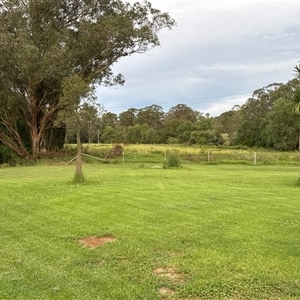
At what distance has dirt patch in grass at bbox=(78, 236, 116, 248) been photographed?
550 cm

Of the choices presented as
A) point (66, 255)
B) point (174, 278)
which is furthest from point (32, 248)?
point (174, 278)

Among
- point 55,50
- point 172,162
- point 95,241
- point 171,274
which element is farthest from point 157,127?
point 171,274

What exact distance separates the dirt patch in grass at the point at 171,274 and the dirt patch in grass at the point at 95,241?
1.41 metres

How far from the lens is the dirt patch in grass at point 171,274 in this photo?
407cm

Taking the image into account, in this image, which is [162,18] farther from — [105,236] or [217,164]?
[105,236]

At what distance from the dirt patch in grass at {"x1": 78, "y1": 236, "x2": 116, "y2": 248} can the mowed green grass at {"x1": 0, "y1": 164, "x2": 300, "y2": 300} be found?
12cm

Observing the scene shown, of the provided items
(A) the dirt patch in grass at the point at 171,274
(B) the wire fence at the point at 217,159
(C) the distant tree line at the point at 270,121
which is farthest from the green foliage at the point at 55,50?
(C) the distant tree line at the point at 270,121

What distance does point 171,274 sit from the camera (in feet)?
13.9

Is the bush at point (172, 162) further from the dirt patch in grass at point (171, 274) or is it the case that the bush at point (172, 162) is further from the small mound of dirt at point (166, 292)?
the small mound of dirt at point (166, 292)

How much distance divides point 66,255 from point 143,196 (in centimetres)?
457

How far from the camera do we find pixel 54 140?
34969 millimetres

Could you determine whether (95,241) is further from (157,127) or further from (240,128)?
(157,127)

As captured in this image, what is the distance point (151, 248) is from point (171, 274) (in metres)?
1.00

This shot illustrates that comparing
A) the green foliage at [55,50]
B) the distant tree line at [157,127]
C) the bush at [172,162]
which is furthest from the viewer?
the distant tree line at [157,127]
